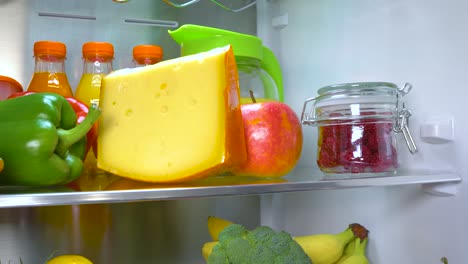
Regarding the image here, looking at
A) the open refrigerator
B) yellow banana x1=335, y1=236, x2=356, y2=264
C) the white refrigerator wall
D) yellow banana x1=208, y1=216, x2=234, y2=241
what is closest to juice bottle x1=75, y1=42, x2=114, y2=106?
the open refrigerator

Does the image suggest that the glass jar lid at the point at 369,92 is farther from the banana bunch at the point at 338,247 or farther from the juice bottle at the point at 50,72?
the juice bottle at the point at 50,72

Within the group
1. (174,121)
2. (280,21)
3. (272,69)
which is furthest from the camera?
(280,21)

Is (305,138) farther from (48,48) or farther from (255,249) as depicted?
(48,48)

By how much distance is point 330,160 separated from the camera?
86 centimetres

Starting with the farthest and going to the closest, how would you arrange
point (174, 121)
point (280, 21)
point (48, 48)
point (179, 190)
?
point (280, 21) < point (48, 48) < point (174, 121) < point (179, 190)

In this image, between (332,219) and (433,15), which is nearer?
(433,15)

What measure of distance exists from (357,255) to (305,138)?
0.30 meters

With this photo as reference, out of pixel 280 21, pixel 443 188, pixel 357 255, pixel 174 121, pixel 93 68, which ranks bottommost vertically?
pixel 357 255

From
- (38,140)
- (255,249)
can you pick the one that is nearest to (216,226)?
(255,249)

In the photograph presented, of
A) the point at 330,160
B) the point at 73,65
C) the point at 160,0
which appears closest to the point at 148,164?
the point at 330,160

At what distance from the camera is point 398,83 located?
2.99 ft

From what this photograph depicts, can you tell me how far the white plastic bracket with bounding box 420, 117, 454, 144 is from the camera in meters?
0.81

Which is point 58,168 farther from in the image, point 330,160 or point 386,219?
A: point 386,219

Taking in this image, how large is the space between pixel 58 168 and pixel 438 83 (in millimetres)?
611
